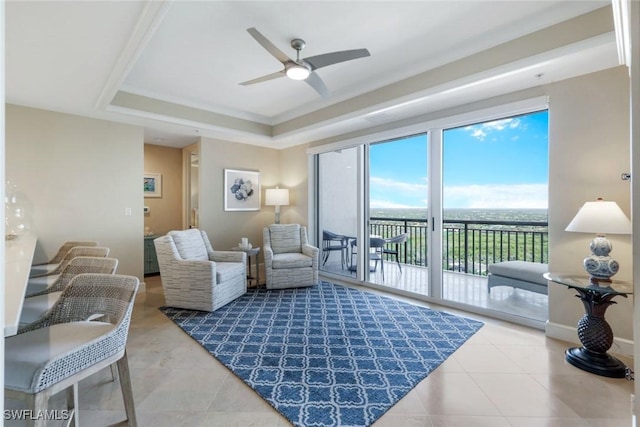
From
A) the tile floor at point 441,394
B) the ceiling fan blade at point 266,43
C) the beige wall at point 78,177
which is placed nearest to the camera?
the tile floor at point 441,394

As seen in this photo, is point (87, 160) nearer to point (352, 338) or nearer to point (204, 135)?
point (204, 135)

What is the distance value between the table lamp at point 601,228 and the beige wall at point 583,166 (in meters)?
0.27

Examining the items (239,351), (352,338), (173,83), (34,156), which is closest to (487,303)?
(352,338)

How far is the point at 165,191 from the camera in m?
5.77

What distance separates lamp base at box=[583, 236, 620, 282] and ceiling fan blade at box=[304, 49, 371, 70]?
7.76 ft

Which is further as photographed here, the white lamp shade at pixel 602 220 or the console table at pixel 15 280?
the white lamp shade at pixel 602 220

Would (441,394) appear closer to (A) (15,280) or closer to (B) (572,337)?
(B) (572,337)

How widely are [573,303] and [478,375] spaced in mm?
1348

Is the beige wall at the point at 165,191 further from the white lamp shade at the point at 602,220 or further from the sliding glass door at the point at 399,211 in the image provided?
the white lamp shade at the point at 602,220

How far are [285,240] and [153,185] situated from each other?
287 cm

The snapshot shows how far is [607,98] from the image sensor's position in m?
2.52

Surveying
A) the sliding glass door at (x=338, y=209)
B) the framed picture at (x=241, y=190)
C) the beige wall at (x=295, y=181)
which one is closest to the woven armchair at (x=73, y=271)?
the framed picture at (x=241, y=190)

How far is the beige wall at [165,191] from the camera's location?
5.57 meters

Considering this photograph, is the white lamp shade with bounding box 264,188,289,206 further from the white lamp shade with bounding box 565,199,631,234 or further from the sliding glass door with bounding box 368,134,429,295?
the white lamp shade with bounding box 565,199,631,234
